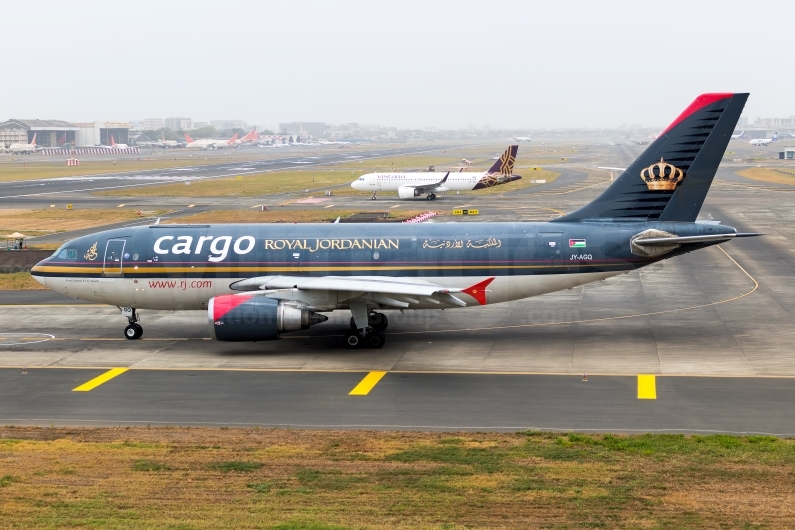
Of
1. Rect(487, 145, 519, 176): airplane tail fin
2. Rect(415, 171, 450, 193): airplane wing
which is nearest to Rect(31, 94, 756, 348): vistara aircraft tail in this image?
Rect(415, 171, 450, 193): airplane wing

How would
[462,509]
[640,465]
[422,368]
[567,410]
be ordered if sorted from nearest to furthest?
1. [462,509]
2. [640,465]
3. [567,410]
4. [422,368]

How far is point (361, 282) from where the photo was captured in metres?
31.2

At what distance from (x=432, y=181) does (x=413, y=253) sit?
6730 cm

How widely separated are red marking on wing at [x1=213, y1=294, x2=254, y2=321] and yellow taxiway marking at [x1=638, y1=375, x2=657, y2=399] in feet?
45.6

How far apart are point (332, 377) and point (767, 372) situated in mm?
14252

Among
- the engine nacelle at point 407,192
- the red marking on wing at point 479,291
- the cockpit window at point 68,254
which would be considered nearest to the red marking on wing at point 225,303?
the cockpit window at point 68,254

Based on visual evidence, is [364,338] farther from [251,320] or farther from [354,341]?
[251,320]

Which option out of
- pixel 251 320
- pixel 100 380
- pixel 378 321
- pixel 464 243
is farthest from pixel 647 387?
pixel 100 380

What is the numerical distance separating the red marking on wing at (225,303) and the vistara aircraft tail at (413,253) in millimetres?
53

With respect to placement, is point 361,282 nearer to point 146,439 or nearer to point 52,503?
point 146,439

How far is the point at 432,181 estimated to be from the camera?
100m

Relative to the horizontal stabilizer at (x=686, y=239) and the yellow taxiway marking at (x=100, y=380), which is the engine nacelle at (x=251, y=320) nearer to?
the yellow taxiway marking at (x=100, y=380)

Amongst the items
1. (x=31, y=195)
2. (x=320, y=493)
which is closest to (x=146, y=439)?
(x=320, y=493)

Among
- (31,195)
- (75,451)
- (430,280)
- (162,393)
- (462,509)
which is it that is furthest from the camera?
(31,195)
